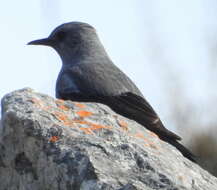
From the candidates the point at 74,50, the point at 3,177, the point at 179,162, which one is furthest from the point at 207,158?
the point at 74,50

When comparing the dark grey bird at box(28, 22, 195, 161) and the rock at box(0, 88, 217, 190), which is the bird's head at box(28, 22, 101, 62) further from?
the rock at box(0, 88, 217, 190)

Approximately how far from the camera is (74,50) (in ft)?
34.7

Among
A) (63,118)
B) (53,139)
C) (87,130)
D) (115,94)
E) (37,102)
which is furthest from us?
(115,94)

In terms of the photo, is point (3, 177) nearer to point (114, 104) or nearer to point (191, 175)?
point (191, 175)

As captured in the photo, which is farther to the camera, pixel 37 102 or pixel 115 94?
pixel 115 94

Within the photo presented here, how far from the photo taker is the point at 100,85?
8.63 m

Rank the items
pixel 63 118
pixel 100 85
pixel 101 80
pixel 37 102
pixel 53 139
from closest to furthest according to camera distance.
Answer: pixel 53 139, pixel 63 118, pixel 37 102, pixel 100 85, pixel 101 80

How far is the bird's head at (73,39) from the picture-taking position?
10586 mm

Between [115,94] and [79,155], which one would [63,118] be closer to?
[79,155]

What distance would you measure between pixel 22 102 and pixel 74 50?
18.5ft

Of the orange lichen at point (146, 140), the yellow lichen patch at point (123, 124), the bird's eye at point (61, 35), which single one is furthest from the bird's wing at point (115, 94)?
the orange lichen at point (146, 140)

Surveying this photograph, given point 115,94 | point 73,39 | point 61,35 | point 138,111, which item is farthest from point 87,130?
point 61,35

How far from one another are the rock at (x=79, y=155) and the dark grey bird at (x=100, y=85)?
2.17 metres

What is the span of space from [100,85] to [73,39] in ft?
7.47
